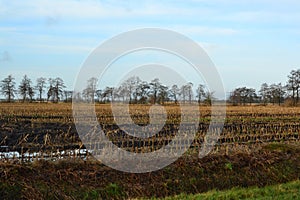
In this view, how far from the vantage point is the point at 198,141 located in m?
15.6

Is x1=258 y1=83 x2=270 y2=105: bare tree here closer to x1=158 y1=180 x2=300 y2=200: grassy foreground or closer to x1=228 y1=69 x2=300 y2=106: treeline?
x1=228 y1=69 x2=300 y2=106: treeline

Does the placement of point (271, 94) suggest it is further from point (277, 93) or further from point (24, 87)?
point (24, 87)

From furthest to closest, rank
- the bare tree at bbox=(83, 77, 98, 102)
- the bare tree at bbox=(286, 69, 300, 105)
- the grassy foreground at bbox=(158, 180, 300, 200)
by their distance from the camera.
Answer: the bare tree at bbox=(286, 69, 300, 105)
the bare tree at bbox=(83, 77, 98, 102)
the grassy foreground at bbox=(158, 180, 300, 200)

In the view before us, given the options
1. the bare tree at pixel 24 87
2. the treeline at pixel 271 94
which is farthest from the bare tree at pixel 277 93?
the bare tree at pixel 24 87

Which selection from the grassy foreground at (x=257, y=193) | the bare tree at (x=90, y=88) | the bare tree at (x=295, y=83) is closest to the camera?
the grassy foreground at (x=257, y=193)

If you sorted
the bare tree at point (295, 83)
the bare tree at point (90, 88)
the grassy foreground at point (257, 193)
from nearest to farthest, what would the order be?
the grassy foreground at point (257, 193), the bare tree at point (90, 88), the bare tree at point (295, 83)

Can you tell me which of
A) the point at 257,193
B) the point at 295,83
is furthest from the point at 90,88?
the point at 295,83

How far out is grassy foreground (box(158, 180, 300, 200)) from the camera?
8.39 meters

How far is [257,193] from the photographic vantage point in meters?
9.02

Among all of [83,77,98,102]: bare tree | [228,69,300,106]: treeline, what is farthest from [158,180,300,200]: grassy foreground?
[228,69,300,106]: treeline

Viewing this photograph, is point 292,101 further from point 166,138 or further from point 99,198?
point 99,198

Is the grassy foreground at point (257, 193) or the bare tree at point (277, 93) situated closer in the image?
the grassy foreground at point (257, 193)

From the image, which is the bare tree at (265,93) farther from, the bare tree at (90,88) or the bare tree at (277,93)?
the bare tree at (90,88)

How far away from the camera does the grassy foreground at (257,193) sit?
8.39 metres
